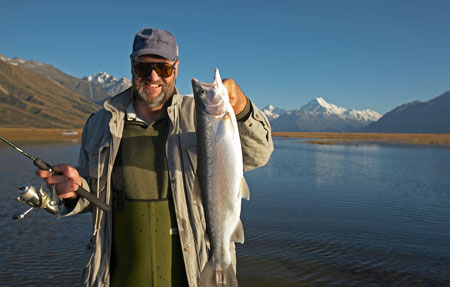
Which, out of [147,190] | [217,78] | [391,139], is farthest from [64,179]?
[391,139]

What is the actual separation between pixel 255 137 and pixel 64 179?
1.86m

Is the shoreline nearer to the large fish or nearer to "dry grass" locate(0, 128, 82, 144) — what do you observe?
"dry grass" locate(0, 128, 82, 144)

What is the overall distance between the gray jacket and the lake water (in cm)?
564

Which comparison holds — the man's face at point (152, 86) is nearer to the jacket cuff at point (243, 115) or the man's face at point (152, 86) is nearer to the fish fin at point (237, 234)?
the jacket cuff at point (243, 115)

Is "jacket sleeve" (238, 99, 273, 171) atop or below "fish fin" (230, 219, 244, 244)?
atop

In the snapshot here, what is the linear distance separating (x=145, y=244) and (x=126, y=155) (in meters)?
0.88

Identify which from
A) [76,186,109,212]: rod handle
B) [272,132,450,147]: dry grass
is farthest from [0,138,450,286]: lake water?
[272,132,450,147]: dry grass

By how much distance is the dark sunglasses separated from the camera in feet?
11.7

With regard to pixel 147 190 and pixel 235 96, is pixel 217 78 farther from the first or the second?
pixel 147 190

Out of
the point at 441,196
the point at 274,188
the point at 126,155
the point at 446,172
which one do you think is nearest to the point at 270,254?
the point at 126,155

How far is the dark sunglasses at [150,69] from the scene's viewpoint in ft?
11.7

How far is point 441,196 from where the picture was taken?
17.7 meters

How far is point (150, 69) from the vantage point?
11.7ft

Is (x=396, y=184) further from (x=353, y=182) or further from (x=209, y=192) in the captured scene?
(x=209, y=192)
